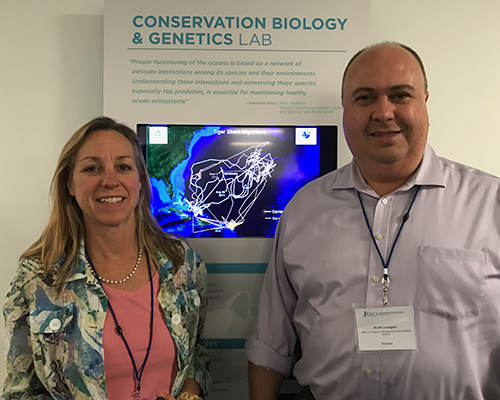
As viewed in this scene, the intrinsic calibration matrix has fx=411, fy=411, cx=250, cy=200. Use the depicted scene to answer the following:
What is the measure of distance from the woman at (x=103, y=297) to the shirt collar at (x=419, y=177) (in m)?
0.82

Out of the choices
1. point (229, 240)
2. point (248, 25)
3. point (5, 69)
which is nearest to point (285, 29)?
point (248, 25)

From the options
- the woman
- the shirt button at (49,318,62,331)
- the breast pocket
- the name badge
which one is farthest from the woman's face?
the breast pocket

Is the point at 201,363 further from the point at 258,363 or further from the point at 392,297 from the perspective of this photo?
the point at 392,297

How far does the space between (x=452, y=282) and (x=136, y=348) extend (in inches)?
50.2

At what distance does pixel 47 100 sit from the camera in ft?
7.50

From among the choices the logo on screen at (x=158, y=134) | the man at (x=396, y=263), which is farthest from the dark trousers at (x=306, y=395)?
the logo on screen at (x=158, y=134)

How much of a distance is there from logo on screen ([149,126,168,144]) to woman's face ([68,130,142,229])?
0.30 metres

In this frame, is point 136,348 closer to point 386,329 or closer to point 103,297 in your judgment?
point 103,297

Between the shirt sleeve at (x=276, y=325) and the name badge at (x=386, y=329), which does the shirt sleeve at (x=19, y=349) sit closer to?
the shirt sleeve at (x=276, y=325)

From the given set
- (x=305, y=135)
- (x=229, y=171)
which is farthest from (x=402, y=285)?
(x=229, y=171)

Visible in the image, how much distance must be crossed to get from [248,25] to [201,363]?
1.70 m

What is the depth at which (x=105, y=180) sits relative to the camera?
1.74m

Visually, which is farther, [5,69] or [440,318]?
[5,69]

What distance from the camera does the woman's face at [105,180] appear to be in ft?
5.72
